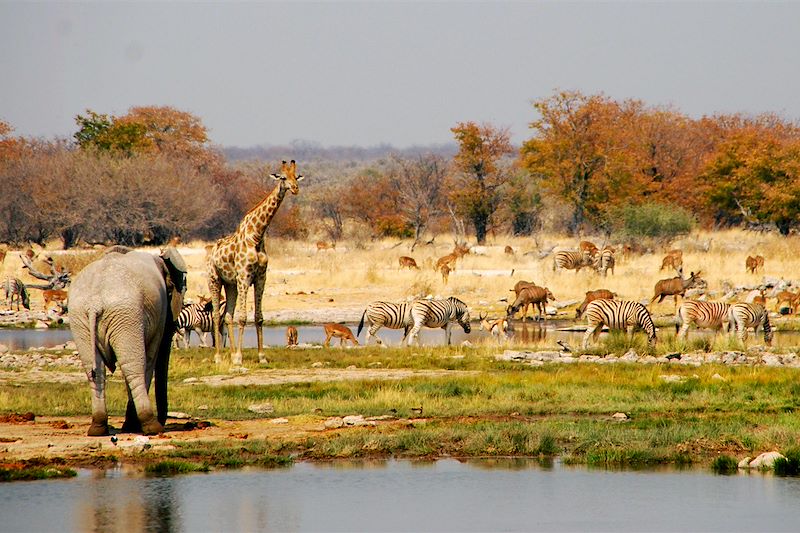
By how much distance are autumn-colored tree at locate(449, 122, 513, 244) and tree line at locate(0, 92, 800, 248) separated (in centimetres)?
8

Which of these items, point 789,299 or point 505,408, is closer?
point 505,408

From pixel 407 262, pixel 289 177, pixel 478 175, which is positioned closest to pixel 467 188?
pixel 478 175

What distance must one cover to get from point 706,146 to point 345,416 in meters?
72.7

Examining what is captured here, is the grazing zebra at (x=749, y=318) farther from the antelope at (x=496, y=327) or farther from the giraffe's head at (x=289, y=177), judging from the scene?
the giraffe's head at (x=289, y=177)

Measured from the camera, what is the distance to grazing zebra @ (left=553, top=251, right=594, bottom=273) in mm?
42438

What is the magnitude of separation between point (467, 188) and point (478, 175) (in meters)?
0.98

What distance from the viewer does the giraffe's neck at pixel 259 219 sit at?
21516mm

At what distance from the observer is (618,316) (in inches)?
963

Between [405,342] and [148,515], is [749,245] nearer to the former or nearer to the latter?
[405,342]

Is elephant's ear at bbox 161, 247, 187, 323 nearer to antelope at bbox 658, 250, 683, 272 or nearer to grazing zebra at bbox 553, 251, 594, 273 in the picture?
antelope at bbox 658, 250, 683, 272

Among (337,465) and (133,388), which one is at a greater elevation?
(133,388)

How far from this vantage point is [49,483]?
39.3 feet

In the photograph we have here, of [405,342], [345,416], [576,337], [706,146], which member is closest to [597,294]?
[576,337]

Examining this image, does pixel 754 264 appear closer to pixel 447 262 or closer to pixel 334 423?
pixel 447 262
